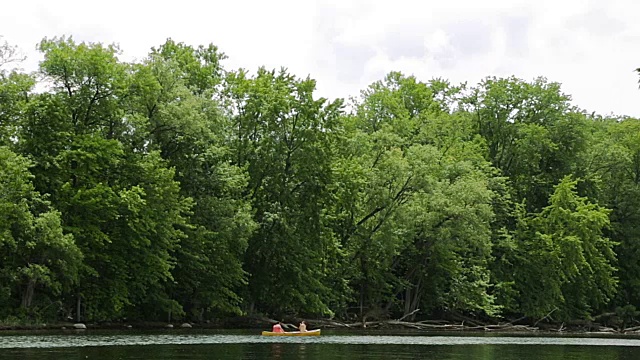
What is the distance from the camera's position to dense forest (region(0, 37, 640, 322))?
1731 inches

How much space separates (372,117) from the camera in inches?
2840

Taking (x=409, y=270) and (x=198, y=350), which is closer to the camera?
(x=198, y=350)

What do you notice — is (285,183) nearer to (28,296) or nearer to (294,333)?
(294,333)

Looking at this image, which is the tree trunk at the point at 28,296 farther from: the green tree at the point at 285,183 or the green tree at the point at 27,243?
the green tree at the point at 285,183

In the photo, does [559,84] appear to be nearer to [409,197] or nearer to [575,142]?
[575,142]

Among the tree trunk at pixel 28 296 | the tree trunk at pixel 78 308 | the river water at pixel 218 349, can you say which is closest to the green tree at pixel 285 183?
the tree trunk at pixel 78 308

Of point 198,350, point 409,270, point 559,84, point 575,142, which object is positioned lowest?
point 198,350

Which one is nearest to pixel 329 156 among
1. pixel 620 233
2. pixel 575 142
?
pixel 575 142

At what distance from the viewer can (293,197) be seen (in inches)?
2172

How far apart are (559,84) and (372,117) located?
1663 cm

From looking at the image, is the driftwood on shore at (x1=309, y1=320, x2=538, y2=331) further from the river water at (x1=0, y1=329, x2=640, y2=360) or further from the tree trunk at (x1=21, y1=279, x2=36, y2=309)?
the tree trunk at (x1=21, y1=279, x2=36, y2=309)

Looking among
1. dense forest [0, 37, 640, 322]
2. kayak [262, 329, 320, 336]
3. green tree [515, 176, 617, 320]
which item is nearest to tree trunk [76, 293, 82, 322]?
dense forest [0, 37, 640, 322]

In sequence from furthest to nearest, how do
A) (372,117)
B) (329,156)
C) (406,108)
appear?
(406,108) → (372,117) → (329,156)

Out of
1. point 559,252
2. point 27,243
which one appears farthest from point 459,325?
point 27,243
